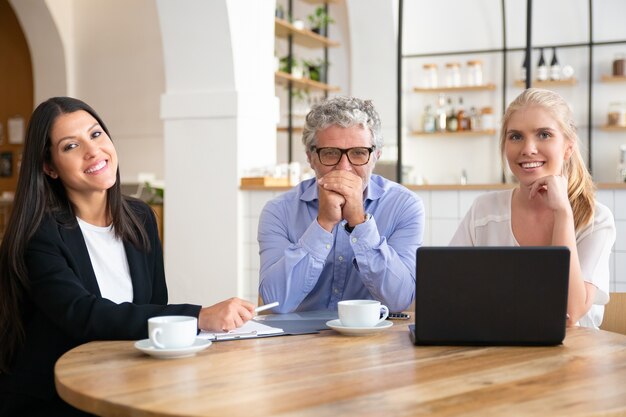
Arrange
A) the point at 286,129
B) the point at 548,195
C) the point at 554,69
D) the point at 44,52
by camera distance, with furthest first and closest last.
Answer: the point at 44,52 < the point at 286,129 < the point at 554,69 < the point at 548,195

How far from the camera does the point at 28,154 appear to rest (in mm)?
1894

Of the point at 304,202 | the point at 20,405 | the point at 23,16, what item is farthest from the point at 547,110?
the point at 23,16

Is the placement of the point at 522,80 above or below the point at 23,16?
below

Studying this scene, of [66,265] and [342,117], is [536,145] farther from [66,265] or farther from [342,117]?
[66,265]

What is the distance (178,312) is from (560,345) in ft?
2.52

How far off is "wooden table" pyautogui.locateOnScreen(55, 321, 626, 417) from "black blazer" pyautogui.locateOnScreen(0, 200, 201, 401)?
3.0 inches

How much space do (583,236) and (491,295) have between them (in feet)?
2.24

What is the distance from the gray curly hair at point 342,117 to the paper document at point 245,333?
26.0 inches

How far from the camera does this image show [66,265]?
1.76 metres

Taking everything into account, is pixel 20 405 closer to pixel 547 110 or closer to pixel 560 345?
pixel 560 345

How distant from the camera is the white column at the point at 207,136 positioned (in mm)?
4395

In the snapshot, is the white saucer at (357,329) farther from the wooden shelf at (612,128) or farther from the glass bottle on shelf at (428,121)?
the glass bottle on shelf at (428,121)

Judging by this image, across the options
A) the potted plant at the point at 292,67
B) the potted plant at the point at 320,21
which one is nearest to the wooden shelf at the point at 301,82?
the potted plant at the point at 292,67

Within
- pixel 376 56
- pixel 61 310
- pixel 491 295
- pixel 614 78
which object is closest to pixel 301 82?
pixel 376 56
